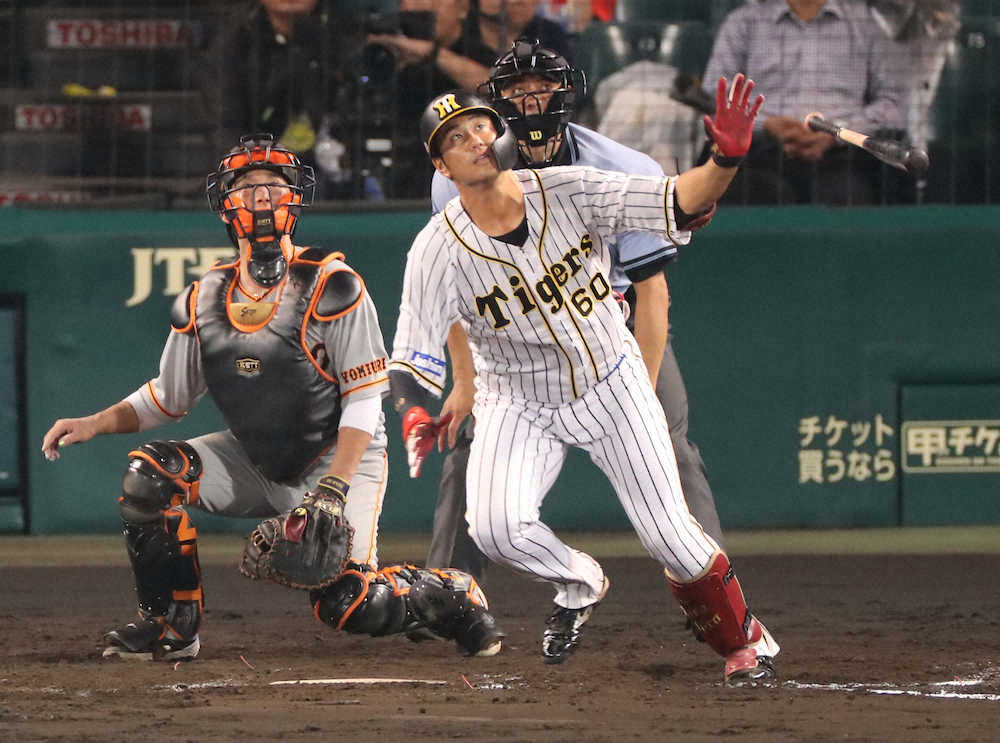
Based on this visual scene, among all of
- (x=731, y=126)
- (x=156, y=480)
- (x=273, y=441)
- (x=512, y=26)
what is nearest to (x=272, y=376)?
(x=273, y=441)

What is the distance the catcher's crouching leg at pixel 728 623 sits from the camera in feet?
17.5

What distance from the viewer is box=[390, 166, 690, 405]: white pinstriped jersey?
5273 mm

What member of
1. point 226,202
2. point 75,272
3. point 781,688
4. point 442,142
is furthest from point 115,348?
point 781,688

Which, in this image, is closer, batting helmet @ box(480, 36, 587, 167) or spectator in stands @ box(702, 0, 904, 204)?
batting helmet @ box(480, 36, 587, 167)

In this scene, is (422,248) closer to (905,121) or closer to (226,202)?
(226,202)

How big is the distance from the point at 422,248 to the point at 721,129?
105cm

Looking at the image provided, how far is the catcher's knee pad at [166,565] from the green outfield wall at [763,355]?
2.85 meters

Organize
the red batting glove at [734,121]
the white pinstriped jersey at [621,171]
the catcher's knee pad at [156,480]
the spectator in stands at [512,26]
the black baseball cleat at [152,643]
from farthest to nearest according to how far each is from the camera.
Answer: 1. the spectator in stands at [512,26]
2. the white pinstriped jersey at [621,171]
3. the black baseball cleat at [152,643]
4. the catcher's knee pad at [156,480]
5. the red batting glove at [734,121]

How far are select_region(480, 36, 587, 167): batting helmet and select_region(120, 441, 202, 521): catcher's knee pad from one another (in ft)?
4.61

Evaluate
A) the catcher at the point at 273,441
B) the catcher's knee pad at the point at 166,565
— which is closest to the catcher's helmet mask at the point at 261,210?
the catcher at the point at 273,441

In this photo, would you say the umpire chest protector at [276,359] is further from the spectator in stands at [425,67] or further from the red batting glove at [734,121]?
the spectator in stands at [425,67]

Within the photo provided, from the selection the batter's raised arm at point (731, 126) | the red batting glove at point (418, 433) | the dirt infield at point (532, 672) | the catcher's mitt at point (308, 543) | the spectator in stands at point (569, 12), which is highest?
the spectator in stands at point (569, 12)

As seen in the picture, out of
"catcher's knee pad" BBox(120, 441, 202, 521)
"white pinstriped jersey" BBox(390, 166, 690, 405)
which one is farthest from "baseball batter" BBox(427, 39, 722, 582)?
"catcher's knee pad" BBox(120, 441, 202, 521)

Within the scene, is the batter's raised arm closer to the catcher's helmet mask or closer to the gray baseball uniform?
the gray baseball uniform
